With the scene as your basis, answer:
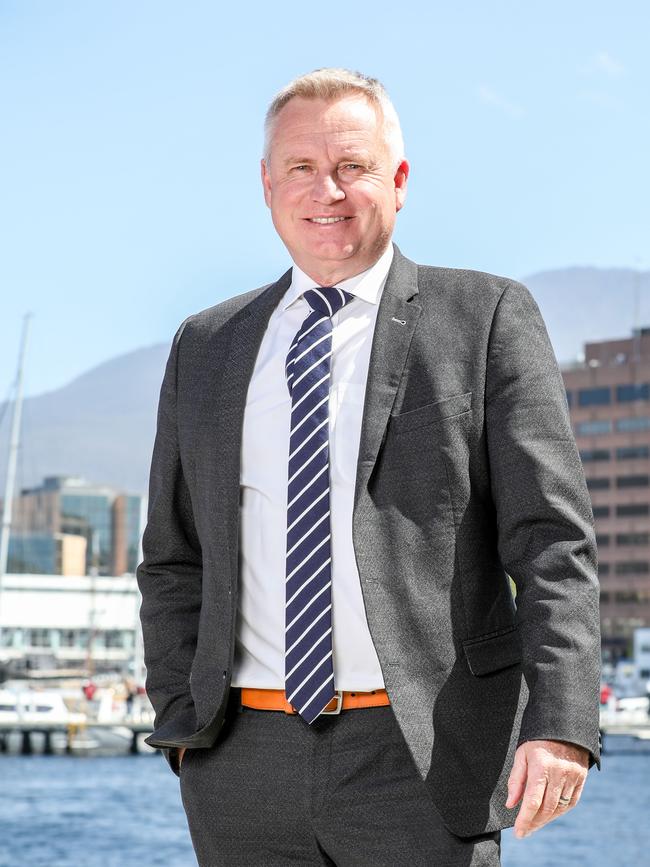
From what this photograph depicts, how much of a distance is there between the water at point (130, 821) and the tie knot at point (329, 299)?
96.5 feet

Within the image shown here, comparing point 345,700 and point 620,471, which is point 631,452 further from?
point 345,700

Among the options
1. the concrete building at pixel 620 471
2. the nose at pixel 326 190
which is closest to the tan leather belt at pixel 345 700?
the nose at pixel 326 190

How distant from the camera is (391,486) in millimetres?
2588

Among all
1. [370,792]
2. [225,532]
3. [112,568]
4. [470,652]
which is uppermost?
[225,532]

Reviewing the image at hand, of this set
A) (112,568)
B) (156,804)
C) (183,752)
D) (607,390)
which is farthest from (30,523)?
(183,752)

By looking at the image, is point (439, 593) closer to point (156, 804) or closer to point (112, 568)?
point (156, 804)

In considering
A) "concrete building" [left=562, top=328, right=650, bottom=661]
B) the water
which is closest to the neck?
the water

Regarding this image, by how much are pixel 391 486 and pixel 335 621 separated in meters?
0.26

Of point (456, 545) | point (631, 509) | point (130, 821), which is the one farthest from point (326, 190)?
point (631, 509)

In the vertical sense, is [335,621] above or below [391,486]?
below

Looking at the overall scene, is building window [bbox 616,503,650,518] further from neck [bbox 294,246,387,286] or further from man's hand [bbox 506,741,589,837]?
man's hand [bbox 506,741,589,837]

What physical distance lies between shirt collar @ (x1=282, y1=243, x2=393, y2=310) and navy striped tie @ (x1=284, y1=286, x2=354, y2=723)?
0.56 feet

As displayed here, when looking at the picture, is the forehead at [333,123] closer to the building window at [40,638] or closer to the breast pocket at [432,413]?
the breast pocket at [432,413]

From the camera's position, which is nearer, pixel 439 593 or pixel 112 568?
pixel 439 593
